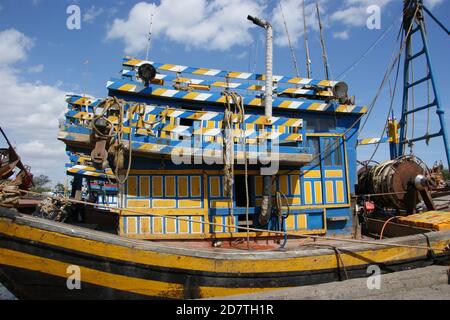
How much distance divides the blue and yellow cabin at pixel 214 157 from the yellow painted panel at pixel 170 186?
21 mm

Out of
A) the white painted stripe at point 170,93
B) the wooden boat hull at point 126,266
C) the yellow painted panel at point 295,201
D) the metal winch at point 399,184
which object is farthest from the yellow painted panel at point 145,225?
the metal winch at point 399,184

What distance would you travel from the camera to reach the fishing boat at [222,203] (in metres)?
4.46

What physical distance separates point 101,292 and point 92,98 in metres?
8.42

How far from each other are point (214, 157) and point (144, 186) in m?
1.59

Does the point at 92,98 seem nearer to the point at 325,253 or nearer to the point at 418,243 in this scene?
the point at 325,253

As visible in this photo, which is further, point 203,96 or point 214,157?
point 203,96

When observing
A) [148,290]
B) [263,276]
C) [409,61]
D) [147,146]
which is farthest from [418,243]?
[409,61]

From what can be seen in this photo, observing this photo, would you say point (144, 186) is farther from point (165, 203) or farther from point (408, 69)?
point (408, 69)

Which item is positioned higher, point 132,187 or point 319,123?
point 319,123

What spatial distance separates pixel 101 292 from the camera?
177 inches

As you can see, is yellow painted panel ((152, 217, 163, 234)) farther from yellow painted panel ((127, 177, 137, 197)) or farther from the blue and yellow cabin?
yellow painted panel ((127, 177, 137, 197))

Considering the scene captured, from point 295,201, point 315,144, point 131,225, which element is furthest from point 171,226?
point 315,144

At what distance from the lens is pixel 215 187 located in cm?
692

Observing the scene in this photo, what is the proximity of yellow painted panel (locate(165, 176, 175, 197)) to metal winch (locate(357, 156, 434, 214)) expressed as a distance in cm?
460
